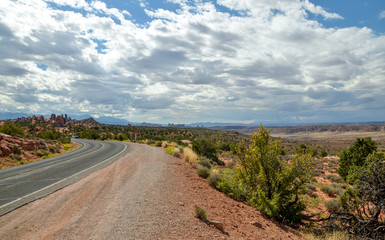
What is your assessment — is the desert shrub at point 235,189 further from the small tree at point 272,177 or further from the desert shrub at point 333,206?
the desert shrub at point 333,206

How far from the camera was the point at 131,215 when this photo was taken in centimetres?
645

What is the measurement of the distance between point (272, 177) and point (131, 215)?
252 inches

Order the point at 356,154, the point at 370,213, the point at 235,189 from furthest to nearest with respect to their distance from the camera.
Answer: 1. the point at 356,154
2. the point at 235,189
3. the point at 370,213

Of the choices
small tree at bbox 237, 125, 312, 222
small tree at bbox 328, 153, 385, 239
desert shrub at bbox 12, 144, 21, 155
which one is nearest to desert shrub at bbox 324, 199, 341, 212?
small tree at bbox 328, 153, 385, 239

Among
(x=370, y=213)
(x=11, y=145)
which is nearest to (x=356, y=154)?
(x=370, y=213)

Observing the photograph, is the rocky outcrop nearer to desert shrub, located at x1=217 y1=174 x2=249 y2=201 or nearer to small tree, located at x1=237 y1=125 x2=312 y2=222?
desert shrub, located at x1=217 y1=174 x2=249 y2=201

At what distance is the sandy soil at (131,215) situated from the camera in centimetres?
561

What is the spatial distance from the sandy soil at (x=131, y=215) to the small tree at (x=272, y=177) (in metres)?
0.76

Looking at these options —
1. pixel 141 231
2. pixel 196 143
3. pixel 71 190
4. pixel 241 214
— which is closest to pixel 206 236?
pixel 141 231

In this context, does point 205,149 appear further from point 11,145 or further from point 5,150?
point 11,145

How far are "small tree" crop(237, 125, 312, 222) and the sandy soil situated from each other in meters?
0.76

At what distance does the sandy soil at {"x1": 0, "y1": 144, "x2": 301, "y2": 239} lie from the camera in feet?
18.4

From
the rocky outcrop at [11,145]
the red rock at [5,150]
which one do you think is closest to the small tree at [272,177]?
the red rock at [5,150]

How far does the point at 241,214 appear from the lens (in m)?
9.07
